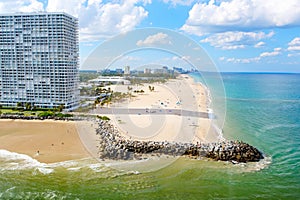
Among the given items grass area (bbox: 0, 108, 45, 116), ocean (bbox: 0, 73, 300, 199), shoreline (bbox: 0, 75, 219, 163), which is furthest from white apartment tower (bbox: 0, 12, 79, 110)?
ocean (bbox: 0, 73, 300, 199)

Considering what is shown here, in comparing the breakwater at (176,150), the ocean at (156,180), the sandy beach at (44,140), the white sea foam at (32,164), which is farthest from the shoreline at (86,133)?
the ocean at (156,180)

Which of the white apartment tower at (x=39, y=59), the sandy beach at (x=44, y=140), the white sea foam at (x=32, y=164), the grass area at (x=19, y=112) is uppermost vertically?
the white apartment tower at (x=39, y=59)

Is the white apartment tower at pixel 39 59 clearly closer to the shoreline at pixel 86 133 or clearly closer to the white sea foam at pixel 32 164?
the shoreline at pixel 86 133

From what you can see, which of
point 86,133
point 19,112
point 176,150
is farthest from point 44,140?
point 19,112

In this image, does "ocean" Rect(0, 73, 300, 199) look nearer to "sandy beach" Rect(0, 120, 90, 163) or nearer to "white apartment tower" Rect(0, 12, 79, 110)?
"sandy beach" Rect(0, 120, 90, 163)

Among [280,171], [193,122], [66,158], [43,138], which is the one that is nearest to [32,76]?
[43,138]

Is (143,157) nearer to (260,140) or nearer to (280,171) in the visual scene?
(280,171)
